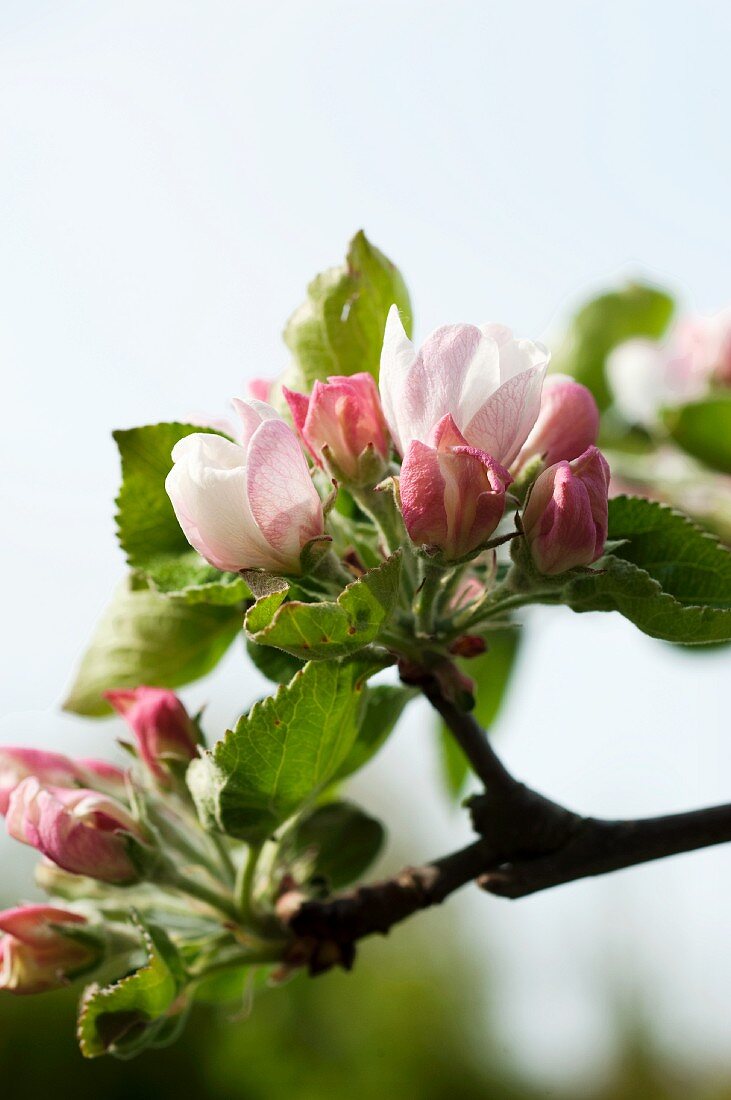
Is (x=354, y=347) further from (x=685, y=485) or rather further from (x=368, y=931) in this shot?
(x=685, y=485)

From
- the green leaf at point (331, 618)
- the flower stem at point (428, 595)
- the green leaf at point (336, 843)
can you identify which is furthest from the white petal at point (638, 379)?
the green leaf at point (331, 618)

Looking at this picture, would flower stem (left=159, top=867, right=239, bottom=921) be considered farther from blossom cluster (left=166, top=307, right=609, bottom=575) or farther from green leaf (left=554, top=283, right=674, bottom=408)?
green leaf (left=554, top=283, right=674, bottom=408)

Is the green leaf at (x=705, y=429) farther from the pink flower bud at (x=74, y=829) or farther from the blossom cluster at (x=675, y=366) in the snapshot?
the pink flower bud at (x=74, y=829)

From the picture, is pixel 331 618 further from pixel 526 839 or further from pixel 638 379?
pixel 638 379

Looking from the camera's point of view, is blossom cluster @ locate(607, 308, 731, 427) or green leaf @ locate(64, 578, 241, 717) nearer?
green leaf @ locate(64, 578, 241, 717)

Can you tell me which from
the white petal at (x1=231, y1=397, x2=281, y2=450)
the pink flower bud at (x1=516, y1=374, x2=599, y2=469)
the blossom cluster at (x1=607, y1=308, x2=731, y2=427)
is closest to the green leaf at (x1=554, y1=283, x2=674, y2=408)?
the blossom cluster at (x1=607, y1=308, x2=731, y2=427)

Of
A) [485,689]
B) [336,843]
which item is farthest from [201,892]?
[485,689]
